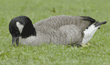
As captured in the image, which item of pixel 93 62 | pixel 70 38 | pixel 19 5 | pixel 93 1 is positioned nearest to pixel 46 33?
pixel 70 38

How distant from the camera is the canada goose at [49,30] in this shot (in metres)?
5.84

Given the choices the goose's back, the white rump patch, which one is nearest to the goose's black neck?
the goose's back

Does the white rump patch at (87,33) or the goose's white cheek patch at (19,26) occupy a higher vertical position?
the goose's white cheek patch at (19,26)

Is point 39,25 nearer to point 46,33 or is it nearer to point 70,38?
point 46,33

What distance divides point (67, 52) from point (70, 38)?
2.71 ft

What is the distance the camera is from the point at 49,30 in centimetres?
628

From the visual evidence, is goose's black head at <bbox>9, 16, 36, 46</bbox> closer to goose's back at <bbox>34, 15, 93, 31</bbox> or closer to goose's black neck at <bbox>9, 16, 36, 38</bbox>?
goose's black neck at <bbox>9, 16, 36, 38</bbox>

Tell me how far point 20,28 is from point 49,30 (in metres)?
1.10

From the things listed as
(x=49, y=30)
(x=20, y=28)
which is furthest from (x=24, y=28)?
(x=49, y=30)

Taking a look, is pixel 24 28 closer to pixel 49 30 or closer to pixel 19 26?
pixel 19 26

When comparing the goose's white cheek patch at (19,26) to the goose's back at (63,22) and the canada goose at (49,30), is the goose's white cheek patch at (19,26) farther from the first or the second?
the goose's back at (63,22)

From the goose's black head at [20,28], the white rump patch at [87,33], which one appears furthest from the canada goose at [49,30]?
the white rump patch at [87,33]

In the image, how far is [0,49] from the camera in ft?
19.6

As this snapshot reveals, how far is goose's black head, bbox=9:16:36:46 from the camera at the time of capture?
18.6 feet
